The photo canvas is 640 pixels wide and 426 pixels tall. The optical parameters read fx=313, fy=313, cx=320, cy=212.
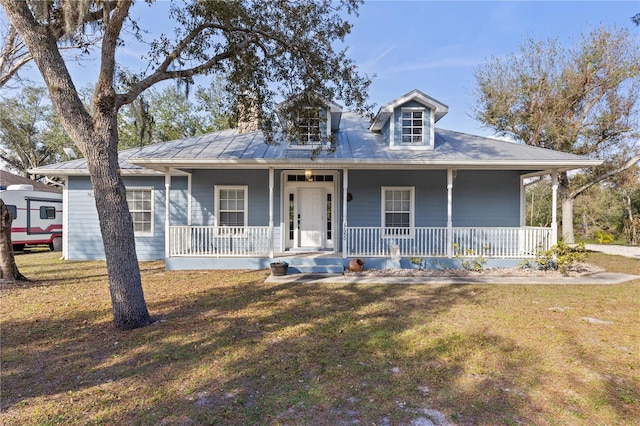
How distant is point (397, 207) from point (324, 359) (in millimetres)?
7354

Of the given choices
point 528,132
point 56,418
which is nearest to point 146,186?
point 56,418

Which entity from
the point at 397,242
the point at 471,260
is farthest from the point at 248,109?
the point at 471,260

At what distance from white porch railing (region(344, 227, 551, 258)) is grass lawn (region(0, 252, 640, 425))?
2.56m

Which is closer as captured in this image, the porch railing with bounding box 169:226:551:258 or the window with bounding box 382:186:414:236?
the porch railing with bounding box 169:226:551:258

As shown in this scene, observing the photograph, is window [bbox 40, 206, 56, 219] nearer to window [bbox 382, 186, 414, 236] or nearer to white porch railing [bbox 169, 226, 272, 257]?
white porch railing [bbox 169, 226, 272, 257]

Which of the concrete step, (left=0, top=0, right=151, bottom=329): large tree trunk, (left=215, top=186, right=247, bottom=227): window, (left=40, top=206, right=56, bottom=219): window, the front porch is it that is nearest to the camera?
(left=0, top=0, right=151, bottom=329): large tree trunk

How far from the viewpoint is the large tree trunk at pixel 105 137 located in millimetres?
4324

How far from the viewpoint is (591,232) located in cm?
2580

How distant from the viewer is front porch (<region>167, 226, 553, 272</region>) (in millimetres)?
8867

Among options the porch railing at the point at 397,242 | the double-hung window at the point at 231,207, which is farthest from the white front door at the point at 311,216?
the double-hung window at the point at 231,207

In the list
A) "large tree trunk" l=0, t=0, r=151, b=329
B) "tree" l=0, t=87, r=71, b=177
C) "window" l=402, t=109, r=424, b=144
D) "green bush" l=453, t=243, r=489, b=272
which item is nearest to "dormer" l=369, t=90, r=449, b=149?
"window" l=402, t=109, r=424, b=144

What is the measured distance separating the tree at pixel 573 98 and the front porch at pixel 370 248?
7407mm

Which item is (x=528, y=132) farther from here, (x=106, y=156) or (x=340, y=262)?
(x=106, y=156)

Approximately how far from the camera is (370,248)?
9.24 m
